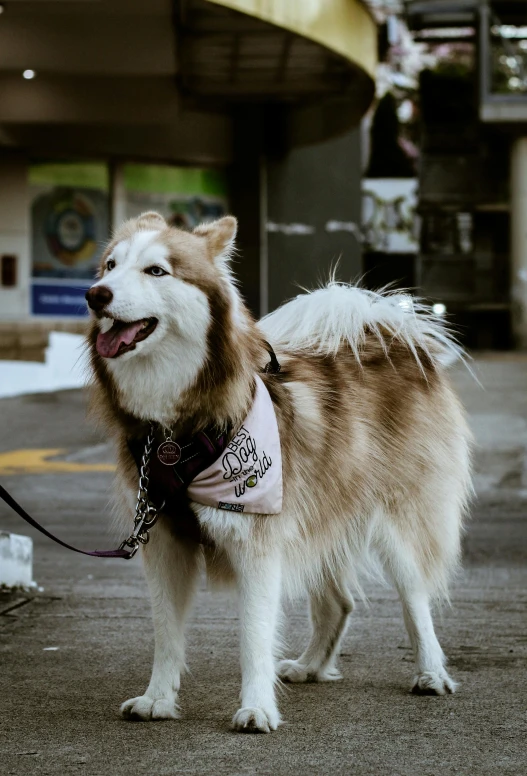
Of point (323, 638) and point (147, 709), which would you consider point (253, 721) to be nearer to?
point (147, 709)

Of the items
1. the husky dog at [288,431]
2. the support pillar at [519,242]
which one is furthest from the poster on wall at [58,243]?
the husky dog at [288,431]

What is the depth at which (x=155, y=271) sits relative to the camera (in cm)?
433

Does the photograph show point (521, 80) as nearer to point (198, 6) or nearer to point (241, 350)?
point (198, 6)

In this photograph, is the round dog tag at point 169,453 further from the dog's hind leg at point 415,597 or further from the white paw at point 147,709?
the dog's hind leg at point 415,597

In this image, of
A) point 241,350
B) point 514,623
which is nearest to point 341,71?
point 514,623

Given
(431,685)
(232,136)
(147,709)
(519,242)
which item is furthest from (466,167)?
(147,709)

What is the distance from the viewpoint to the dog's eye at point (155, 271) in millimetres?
4325

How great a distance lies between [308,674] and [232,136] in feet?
66.0

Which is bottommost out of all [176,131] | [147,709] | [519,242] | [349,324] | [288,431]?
[147,709]

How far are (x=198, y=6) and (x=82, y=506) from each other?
8395mm

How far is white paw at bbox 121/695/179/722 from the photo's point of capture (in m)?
4.49

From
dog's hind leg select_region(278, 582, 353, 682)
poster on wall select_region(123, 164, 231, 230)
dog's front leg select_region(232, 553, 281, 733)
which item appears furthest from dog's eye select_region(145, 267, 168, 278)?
poster on wall select_region(123, 164, 231, 230)

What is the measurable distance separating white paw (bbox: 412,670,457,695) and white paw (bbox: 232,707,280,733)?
2.61 feet

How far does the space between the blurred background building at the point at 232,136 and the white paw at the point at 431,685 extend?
418 inches
